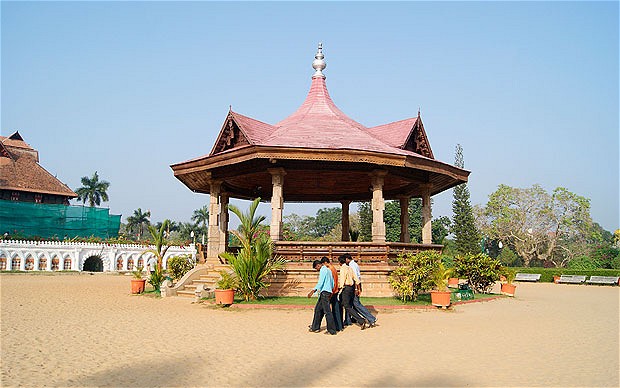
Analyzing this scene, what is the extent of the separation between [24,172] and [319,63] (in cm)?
3873

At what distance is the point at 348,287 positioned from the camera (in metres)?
10.1

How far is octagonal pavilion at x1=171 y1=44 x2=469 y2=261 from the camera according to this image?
14.8 meters

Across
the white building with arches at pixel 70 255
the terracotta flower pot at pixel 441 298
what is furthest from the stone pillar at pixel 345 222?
the white building with arches at pixel 70 255

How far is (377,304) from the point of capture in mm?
13023

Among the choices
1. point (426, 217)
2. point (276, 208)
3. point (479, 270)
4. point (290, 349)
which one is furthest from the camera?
point (426, 217)

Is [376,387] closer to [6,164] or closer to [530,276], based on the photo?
[530,276]

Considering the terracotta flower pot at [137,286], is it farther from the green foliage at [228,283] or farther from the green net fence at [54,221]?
the green net fence at [54,221]

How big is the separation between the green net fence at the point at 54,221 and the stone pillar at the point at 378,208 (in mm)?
33759

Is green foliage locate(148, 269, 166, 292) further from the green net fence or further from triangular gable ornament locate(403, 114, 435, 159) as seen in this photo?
the green net fence

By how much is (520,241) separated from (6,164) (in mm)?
52666

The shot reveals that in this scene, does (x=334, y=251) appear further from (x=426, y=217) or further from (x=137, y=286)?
(x=137, y=286)

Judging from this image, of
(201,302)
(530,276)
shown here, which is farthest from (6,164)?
(530,276)

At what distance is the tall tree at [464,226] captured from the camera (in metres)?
50.4

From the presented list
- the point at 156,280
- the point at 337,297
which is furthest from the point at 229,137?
the point at 337,297
